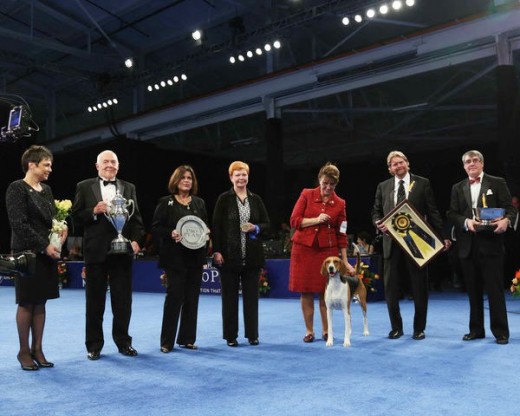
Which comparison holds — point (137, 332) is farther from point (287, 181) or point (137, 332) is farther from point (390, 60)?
point (287, 181)

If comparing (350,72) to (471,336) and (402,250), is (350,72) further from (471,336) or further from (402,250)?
(471,336)

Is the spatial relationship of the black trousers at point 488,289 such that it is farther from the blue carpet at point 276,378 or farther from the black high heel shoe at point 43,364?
the black high heel shoe at point 43,364

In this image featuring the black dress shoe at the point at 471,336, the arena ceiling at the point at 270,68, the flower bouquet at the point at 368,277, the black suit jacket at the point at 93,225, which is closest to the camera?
the black suit jacket at the point at 93,225

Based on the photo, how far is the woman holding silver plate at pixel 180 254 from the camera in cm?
416

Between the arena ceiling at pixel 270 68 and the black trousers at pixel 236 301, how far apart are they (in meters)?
6.35

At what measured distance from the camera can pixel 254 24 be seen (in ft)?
39.8

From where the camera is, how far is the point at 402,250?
4.56 m

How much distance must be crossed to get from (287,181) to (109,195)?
13.9 metres

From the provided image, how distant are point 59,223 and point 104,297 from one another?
0.61 m

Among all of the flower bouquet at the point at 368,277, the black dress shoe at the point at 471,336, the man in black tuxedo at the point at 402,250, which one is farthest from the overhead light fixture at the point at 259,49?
the black dress shoe at the point at 471,336

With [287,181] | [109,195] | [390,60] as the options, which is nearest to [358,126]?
[287,181]

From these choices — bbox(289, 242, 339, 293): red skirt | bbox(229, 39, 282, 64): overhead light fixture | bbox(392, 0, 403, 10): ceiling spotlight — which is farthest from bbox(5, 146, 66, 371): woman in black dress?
bbox(229, 39, 282, 64): overhead light fixture

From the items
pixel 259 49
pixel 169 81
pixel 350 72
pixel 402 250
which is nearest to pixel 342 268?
pixel 402 250

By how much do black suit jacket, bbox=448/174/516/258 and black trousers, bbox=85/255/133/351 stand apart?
102 inches
